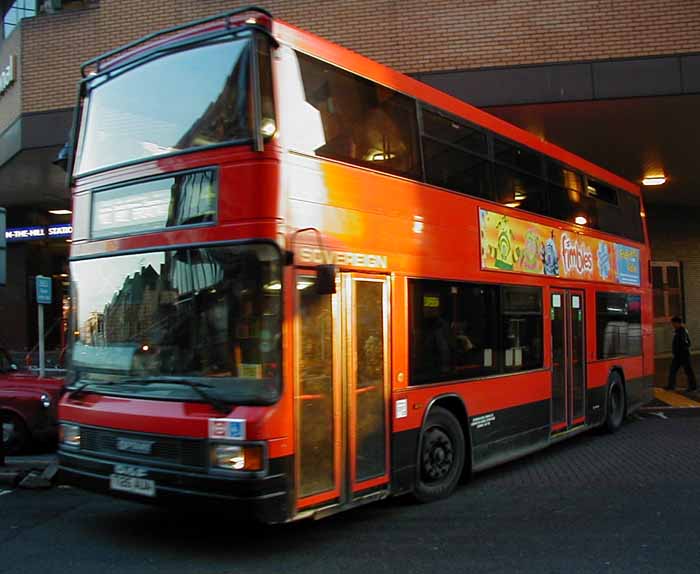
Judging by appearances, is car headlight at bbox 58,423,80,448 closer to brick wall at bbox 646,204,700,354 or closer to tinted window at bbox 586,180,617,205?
tinted window at bbox 586,180,617,205

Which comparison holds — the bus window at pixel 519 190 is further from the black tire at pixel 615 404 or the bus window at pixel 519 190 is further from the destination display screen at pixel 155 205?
the destination display screen at pixel 155 205

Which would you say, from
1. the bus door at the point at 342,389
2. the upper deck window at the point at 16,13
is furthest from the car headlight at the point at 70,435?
the upper deck window at the point at 16,13

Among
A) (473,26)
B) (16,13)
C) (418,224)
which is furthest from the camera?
(16,13)

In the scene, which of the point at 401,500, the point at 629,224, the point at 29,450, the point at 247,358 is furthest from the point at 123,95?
the point at 629,224

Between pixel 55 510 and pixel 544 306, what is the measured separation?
6.17 metres

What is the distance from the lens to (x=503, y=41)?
11812 millimetres

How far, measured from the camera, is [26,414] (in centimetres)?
894

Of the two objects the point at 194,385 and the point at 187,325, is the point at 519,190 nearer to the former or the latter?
the point at 187,325

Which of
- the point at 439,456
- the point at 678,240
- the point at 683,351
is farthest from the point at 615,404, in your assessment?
the point at 678,240

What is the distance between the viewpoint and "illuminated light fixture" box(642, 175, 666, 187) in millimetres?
18062

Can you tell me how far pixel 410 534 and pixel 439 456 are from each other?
1.20 meters

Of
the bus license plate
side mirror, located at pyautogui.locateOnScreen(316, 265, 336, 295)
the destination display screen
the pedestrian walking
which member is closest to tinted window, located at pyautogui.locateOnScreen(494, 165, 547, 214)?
side mirror, located at pyautogui.locateOnScreen(316, 265, 336, 295)

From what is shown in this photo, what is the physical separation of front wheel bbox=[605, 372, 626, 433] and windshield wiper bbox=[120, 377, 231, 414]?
25.1 ft

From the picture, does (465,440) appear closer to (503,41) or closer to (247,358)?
(247,358)
